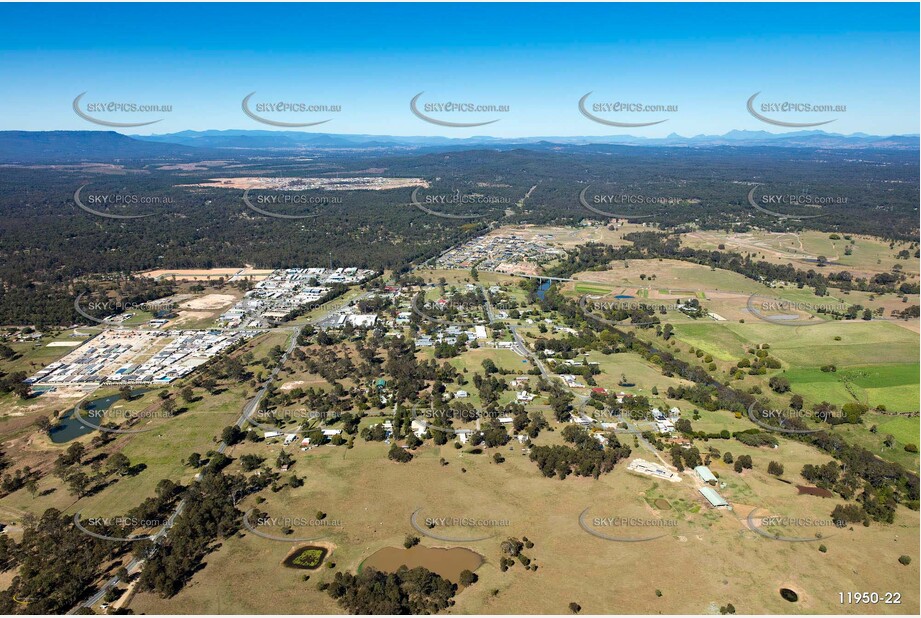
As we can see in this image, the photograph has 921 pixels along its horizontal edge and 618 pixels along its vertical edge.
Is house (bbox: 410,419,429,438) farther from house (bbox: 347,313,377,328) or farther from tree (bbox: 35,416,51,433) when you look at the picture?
tree (bbox: 35,416,51,433)

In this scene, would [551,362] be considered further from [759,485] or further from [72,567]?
[72,567]

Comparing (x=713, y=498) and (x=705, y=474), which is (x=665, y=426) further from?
(x=713, y=498)

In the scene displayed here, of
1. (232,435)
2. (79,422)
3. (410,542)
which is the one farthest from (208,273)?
(410,542)

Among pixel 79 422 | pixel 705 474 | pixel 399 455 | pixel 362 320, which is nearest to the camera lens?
pixel 705 474

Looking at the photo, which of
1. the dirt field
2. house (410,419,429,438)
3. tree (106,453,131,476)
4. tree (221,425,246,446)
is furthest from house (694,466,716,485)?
the dirt field

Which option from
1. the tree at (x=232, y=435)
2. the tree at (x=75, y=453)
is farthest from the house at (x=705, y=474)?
the tree at (x=75, y=453)

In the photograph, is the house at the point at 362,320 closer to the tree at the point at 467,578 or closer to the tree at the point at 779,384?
the tree at the point at 467,578

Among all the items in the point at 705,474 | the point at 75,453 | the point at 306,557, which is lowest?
the point at 306,557
